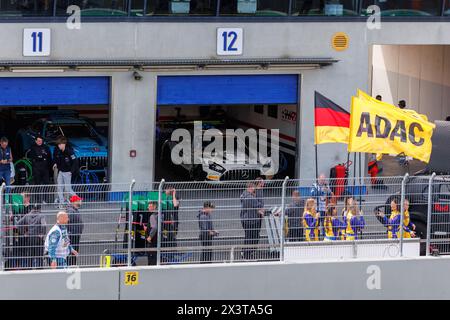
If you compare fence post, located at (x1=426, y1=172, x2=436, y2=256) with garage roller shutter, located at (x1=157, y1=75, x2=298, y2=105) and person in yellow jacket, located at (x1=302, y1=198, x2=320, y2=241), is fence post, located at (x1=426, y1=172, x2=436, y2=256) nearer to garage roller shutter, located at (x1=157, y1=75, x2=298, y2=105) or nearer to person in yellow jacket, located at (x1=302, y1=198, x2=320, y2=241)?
person in yellow jacket, located at (x1=302, y1=198, x2=320, y2=241)

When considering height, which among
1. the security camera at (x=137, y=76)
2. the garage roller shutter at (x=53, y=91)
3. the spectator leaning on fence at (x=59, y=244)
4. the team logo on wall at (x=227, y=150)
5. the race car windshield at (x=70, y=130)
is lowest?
the spectator leaning on fence at (x=59, y=244)

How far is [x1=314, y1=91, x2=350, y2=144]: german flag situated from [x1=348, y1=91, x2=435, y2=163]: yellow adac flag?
2.40 feet

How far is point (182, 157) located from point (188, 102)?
1.42 m

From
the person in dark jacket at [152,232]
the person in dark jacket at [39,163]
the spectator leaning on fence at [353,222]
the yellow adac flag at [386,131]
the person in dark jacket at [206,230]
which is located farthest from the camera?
the person in dark jacket at [39,163]

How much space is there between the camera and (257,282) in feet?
69.2

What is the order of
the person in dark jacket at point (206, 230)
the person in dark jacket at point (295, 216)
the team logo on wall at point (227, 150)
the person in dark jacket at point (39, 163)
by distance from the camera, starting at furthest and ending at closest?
the team logo on wall at point (227, 150)
the person in dark jacket at point (39, 163)
the person in dark jacket at point (295, 216)
the person in dark jacket at point (206, 230)

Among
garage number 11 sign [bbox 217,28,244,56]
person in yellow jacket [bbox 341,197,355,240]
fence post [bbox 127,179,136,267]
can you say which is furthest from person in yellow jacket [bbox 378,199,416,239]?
garage number 11 sign [bbox 217,28,244,56]

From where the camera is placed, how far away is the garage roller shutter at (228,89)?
27812 mm

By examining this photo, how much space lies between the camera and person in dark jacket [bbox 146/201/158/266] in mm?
20547

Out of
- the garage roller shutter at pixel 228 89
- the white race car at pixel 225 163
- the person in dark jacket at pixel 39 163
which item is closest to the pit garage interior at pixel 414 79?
the white race car at pixel 225 163

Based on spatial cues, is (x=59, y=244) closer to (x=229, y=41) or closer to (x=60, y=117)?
(x=229, y=41)

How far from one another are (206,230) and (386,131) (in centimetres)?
354

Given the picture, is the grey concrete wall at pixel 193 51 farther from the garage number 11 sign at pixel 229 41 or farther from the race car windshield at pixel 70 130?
the race car windshield at pixel 70 130
